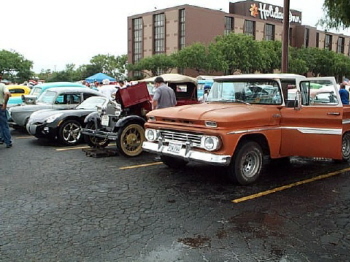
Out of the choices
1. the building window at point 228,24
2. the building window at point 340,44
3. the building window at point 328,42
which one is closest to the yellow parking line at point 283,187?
the building window at point 228,24

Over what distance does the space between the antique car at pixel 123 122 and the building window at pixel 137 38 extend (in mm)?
70975

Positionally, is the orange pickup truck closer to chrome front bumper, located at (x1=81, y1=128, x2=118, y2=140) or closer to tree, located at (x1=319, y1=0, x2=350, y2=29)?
chrome front bumper, located at (x1=81, y1=128, x2=118, y2=140)

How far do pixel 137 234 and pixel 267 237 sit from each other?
144 cm

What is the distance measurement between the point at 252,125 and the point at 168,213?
Answer: 83.4 inches

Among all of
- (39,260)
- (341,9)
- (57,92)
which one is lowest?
(39,260)

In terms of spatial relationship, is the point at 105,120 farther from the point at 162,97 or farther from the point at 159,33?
the point at 159,33

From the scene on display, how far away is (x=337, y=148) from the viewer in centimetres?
655

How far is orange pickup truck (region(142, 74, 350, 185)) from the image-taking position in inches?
229

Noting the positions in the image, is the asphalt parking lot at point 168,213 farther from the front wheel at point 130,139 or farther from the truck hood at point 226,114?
the truck hood at point 226,114

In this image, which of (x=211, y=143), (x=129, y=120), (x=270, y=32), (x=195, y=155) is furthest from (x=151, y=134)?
(x=270, y=32)

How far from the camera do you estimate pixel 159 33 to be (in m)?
74.1

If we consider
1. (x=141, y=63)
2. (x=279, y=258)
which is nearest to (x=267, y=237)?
(x=279, y=258)

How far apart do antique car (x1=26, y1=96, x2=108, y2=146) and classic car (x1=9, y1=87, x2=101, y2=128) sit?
0.96 meters

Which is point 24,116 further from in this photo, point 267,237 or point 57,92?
point 267,237
